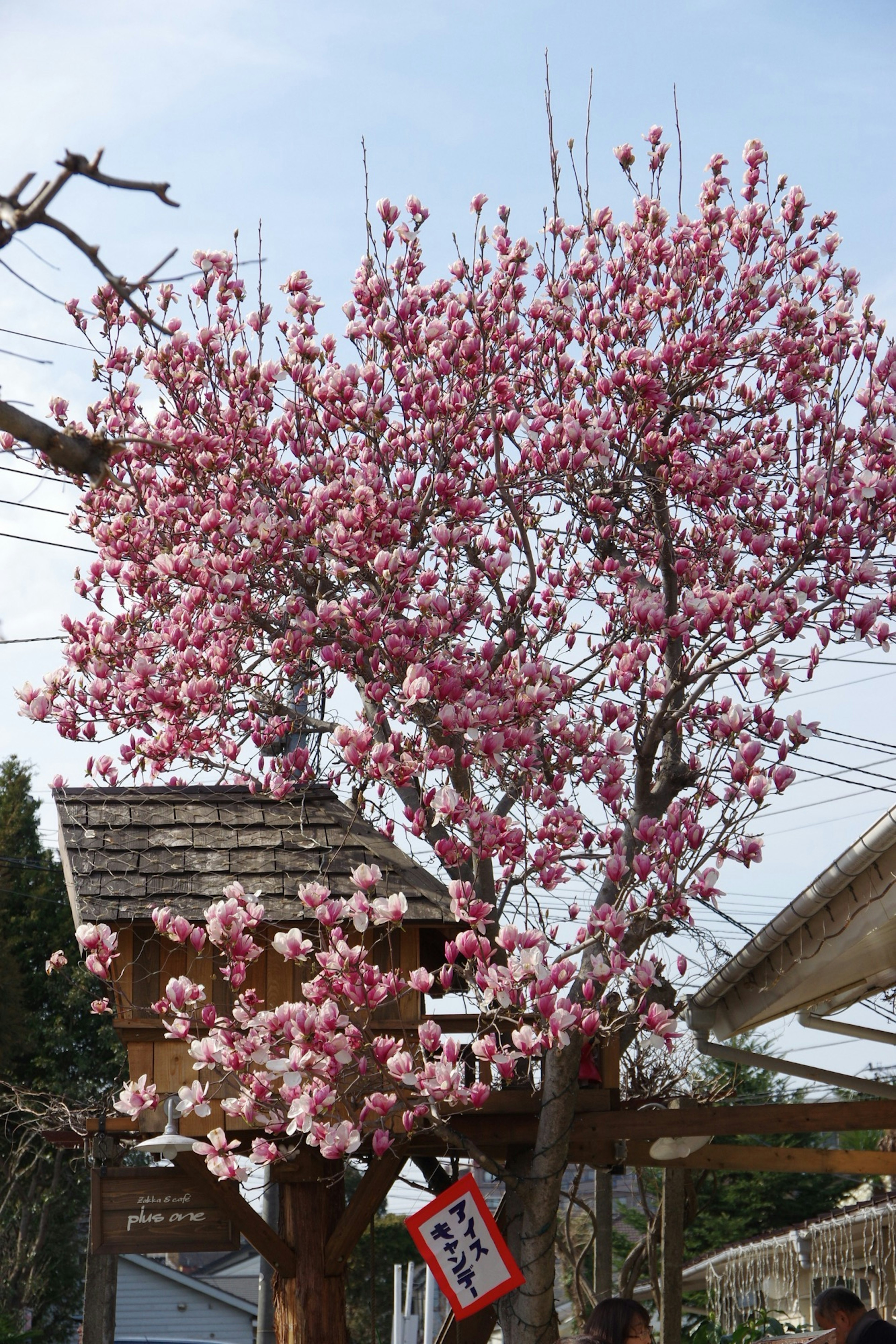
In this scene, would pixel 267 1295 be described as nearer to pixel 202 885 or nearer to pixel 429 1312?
pixel 202 885

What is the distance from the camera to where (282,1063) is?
565cm

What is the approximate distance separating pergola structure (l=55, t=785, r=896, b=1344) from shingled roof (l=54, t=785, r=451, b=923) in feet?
0.04

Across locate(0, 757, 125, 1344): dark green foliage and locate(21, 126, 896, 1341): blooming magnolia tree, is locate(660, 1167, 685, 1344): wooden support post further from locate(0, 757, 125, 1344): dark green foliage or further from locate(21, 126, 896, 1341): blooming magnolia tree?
locate(0, 757, 125, 1344): dark green foliage

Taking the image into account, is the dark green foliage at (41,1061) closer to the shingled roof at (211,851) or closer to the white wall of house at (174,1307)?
the white wall of house at (174,1307)

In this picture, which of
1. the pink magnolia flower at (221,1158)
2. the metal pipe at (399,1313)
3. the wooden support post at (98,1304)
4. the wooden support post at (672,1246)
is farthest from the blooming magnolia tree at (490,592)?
the metal pipe at (399,1313)

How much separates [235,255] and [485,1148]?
17.3 ft

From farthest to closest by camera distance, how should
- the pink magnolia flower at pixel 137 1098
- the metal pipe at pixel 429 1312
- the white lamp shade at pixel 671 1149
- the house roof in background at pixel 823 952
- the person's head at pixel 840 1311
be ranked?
the metal pipe at pixel 429 1312 → the white lamp shade at pixel 671 1149 → the pink magnolia flower at pixel 137 1098 → the person's head at pixel 840 1311 → the house roof in background at pixel 823 952

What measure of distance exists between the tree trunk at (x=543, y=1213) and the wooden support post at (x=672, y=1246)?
13.8 feet

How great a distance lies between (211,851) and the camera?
7238 mm

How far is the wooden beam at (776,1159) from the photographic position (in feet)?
23.1


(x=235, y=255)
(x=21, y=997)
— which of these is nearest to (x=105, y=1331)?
(x=21, y=997)

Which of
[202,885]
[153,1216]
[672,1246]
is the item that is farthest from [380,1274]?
[202,885]

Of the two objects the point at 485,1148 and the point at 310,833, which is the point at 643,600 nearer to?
the point at 310,833

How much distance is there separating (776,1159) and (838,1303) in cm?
116
